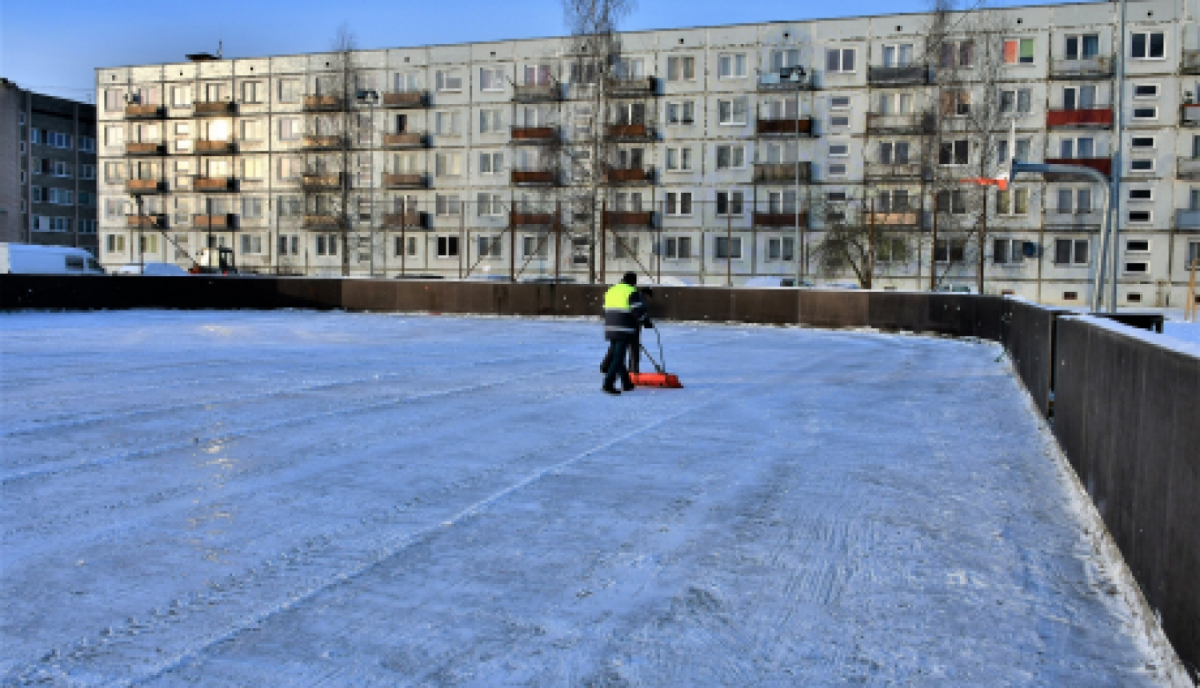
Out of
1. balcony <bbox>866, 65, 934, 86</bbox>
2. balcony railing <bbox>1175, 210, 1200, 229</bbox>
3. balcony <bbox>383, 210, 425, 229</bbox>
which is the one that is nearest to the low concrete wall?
balcony <bbox>866, 65, 934, 86</bbox>

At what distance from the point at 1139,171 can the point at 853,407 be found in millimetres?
45921

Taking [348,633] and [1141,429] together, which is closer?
[348,633]

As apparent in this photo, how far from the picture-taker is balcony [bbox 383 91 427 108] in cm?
6078

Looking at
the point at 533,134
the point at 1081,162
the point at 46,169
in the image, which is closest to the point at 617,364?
the point at 1081,162

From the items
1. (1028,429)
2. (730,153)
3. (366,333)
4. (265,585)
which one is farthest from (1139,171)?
(265,585)

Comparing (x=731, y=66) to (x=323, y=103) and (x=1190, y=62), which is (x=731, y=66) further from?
(x=323, y=103)

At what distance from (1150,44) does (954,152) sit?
1085 centimetres

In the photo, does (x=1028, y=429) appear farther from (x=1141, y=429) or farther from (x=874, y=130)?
(x=874, y=130)

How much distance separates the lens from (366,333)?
Answer: 923 inches

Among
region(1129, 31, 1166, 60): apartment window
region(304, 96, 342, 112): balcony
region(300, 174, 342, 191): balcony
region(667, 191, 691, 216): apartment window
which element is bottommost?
region(667, 191, 691, 216): apartment window

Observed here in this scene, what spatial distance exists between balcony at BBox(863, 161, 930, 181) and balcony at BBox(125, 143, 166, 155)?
4677 cm

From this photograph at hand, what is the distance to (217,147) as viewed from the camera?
213ft

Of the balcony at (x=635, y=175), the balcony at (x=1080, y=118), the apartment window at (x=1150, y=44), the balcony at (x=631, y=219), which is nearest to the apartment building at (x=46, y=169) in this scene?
the balcony at (x=635, y=175)

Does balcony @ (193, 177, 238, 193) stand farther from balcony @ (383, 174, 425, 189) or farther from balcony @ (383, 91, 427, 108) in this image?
balcony @ (383, 91, 427, 108)
